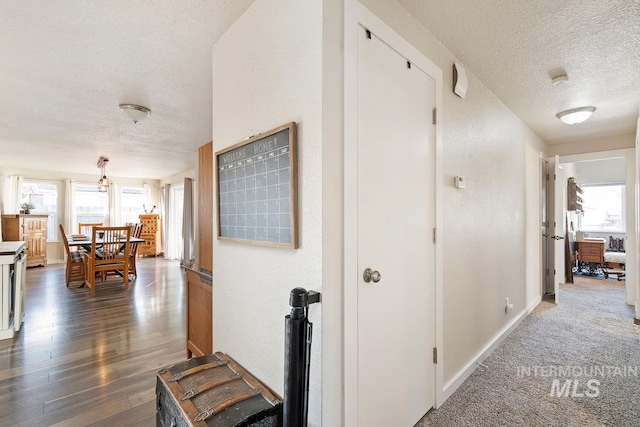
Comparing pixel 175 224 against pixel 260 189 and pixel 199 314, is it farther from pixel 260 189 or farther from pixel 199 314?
pixel 260 189

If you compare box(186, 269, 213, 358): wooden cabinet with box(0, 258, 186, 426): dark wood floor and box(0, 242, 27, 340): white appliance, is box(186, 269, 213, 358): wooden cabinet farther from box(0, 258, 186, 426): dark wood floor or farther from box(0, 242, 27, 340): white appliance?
box(0, 242, 27, 340): white appliance

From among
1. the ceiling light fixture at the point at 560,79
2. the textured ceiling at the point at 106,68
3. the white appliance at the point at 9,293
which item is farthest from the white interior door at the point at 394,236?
the white appliance at the point at 9,293

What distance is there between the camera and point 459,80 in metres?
2.02

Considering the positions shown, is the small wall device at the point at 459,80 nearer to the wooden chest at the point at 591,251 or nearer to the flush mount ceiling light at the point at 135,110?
the flush mount ceiling light at the point at 135,110

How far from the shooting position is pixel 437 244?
1.80m

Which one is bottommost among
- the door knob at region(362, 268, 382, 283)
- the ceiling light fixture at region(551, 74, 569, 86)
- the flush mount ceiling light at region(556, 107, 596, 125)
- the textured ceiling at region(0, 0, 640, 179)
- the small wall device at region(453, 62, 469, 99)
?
the door knob at region(362, 268, 382, 283)

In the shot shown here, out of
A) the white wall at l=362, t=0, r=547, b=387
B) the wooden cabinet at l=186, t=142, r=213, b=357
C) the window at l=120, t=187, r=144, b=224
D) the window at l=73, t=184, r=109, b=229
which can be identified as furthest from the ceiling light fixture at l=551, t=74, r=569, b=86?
the window at l=73, t=184, r=109, b=229

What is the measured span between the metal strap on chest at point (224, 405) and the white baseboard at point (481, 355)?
1.30 meters

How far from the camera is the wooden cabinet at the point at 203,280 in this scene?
2045 millimetres

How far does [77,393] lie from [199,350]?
0.81 metres

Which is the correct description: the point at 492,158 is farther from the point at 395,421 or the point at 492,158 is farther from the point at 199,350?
the point at 199,350

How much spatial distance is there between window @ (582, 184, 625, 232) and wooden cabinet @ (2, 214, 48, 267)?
44.1ft

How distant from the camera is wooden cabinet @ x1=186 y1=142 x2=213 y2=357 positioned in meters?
2.04

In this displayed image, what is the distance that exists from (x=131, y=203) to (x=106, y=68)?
300 inches
